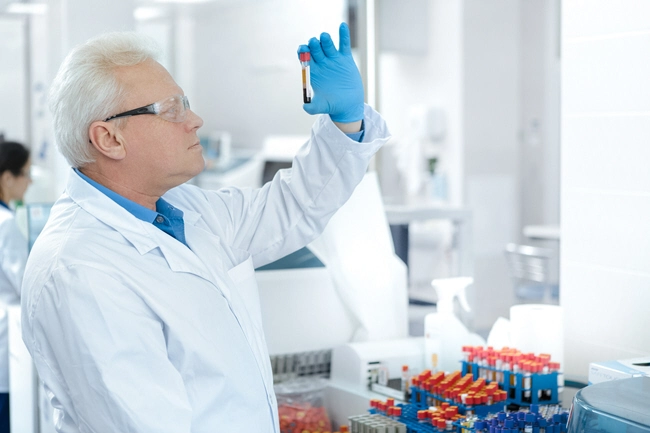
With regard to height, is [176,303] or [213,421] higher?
[176,303]

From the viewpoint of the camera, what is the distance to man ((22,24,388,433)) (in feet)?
4.03

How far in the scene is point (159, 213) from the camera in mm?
1492

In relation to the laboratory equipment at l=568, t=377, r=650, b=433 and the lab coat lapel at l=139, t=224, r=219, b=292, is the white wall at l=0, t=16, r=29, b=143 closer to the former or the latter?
the lab coat lapel at l=139, t=224, r=219, b=292

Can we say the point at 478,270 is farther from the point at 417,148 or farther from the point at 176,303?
the point at 176,303

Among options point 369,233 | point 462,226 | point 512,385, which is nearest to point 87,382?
point 512,385

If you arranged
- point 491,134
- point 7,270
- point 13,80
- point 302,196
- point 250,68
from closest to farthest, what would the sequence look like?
point 302,196
point 7,270
point 13,80
point 491,134
point 250,68

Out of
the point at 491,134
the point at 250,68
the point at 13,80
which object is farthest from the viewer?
the point at 250,68

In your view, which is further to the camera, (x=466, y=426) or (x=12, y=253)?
(x=12, y=253)

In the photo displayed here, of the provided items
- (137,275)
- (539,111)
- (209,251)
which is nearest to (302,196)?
(209,251)

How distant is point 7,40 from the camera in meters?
5.58

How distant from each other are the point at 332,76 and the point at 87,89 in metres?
0.46

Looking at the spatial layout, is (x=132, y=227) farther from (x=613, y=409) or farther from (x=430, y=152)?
(x=430, y=152)

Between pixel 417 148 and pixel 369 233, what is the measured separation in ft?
14.1

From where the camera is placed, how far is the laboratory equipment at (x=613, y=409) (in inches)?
49.7
